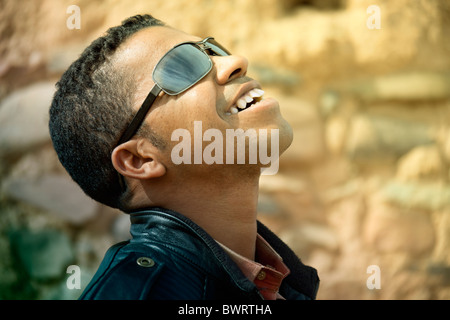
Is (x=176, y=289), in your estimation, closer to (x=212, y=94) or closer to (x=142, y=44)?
(x=212, y=94)

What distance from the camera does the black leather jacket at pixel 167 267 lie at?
1.16 metres

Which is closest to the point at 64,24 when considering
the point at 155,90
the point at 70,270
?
the point at 70,270

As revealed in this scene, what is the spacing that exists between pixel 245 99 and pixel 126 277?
64cm

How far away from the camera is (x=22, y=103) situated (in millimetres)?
2697

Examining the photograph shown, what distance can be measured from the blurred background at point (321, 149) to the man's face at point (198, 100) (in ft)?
3.71

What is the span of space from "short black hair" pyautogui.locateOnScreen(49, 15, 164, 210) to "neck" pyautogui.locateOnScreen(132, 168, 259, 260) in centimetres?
17

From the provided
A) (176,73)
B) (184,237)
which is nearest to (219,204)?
(184,237)

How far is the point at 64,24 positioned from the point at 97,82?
1384mm

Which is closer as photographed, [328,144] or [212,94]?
[212,94]

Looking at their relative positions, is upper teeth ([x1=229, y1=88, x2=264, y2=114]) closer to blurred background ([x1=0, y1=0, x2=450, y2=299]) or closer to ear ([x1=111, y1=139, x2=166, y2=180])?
ear ([x1=111, y1=139, x2=166, y2=180])

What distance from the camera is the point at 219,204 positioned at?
149 centimetres

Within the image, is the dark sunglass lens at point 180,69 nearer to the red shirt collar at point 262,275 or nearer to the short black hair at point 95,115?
the short black hair at point 95,115

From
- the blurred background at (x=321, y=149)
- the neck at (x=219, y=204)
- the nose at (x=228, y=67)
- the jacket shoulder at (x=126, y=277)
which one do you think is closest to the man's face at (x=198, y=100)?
the nose at (x=228, y=67)

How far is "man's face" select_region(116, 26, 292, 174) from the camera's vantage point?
4.75 feet
